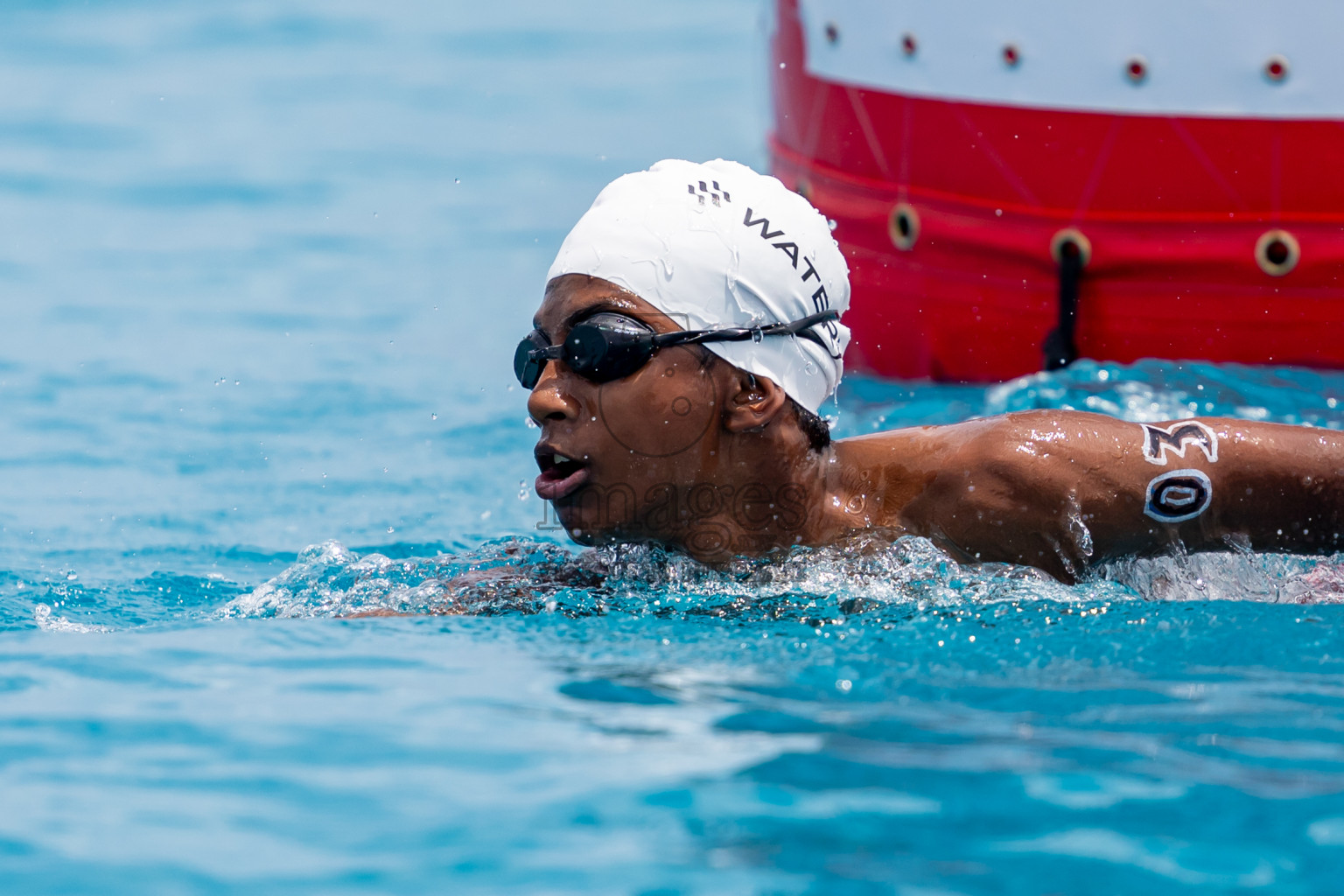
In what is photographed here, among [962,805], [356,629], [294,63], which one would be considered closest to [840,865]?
[962,805]

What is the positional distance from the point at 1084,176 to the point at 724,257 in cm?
257

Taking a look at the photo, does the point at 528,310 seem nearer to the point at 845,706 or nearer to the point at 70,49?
the point at 845,706

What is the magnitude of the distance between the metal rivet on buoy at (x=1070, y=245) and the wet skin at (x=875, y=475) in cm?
239

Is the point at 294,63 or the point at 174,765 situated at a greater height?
the point at 294,63

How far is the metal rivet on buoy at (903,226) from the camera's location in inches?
240

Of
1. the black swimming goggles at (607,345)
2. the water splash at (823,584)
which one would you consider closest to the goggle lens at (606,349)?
the black swimming goggles at (607,345)

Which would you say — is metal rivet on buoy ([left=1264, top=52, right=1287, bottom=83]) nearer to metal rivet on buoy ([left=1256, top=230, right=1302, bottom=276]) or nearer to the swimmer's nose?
metal rivet on buoy ([left=1256, top=230, right=1302, bottom=276])

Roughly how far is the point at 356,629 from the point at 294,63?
41.7ft

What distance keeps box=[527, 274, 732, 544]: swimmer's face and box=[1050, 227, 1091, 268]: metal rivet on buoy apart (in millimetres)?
2648

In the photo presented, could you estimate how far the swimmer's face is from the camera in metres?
3.36

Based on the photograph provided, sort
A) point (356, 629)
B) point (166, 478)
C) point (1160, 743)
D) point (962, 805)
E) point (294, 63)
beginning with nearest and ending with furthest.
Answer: point (962, 805) < point (1160, 743) < point (356, 629) < point (166, 478) < point (294, 63)

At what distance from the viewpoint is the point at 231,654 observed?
348 cm

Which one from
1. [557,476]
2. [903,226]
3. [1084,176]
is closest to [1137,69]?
[1084,176]

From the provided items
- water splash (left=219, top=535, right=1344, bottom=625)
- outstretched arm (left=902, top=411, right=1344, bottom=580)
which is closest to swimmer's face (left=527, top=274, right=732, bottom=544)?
water splash (left=219, top=535, right=1344, bottom=625)
